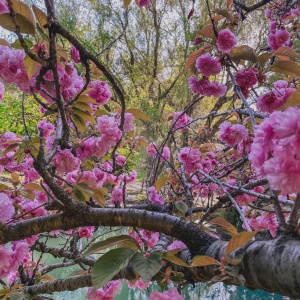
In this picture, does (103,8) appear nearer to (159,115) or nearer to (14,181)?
(159,115)

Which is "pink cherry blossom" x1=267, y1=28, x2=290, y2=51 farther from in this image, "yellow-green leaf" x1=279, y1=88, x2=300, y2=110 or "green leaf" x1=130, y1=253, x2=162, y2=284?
"green leaf" x1=130, y1=253, x2=162, y2=284

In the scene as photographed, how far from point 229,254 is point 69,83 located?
0.63 m

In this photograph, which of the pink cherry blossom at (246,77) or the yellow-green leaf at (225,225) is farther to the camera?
the pink cherry blossom at (246,77)

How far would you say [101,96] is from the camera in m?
1.05

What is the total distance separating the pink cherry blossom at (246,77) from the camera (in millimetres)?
926

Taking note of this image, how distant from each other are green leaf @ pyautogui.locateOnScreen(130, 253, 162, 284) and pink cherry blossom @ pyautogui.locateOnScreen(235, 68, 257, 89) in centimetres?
68

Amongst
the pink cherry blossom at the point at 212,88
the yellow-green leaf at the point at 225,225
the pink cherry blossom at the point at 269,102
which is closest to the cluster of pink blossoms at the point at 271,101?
the pink cherry blossom at the point at 269,102

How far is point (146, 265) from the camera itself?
420 millimetres

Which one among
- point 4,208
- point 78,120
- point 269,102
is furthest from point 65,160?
point 269,102

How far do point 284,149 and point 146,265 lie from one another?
0.24 meters

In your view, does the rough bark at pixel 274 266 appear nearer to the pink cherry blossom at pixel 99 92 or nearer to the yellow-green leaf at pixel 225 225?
the yellow-green leaf at pixel 225 225

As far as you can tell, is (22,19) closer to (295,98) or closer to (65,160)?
(65,160)

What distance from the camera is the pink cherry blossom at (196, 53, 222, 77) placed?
935 millimetres

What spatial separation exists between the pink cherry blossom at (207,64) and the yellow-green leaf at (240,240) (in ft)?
2.20
